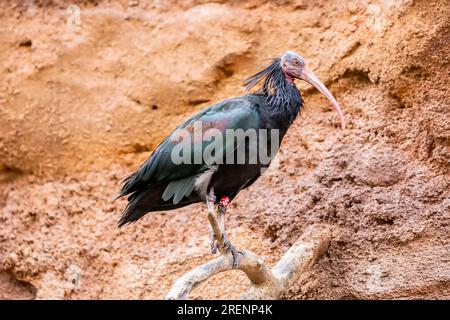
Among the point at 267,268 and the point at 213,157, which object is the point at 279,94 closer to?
the point at 213,157

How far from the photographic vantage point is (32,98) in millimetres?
8266

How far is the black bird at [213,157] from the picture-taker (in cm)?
593

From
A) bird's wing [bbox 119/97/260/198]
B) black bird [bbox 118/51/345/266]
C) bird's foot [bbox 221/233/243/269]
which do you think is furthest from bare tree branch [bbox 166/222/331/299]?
bird's wing [bbox 119/97/260/198]

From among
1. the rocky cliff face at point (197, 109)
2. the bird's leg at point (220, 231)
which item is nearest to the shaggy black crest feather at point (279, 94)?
the bird's leg at point (220, 231)

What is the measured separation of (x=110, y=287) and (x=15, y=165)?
69.2 inches

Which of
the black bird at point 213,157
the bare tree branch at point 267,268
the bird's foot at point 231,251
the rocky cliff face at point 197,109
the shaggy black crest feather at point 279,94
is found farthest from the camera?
the rocky cliff face at point 197,109

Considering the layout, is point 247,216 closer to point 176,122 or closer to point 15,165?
point 176,122

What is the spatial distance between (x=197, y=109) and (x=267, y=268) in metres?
2.72

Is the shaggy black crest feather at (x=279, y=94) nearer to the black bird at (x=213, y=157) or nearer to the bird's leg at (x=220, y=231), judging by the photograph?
the black bird at (x=213, y=157)

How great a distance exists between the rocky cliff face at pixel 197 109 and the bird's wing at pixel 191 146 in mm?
1302

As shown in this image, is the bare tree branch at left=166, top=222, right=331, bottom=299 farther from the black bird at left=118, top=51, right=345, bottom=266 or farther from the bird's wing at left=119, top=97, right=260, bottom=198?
the bird's wing at left=119, top=97, right=260, bottom=198

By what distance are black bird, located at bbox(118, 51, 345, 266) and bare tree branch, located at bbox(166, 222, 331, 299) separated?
0.58 m

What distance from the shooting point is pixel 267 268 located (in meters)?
5.63

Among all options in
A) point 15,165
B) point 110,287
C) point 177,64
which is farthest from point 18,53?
point 110,287
